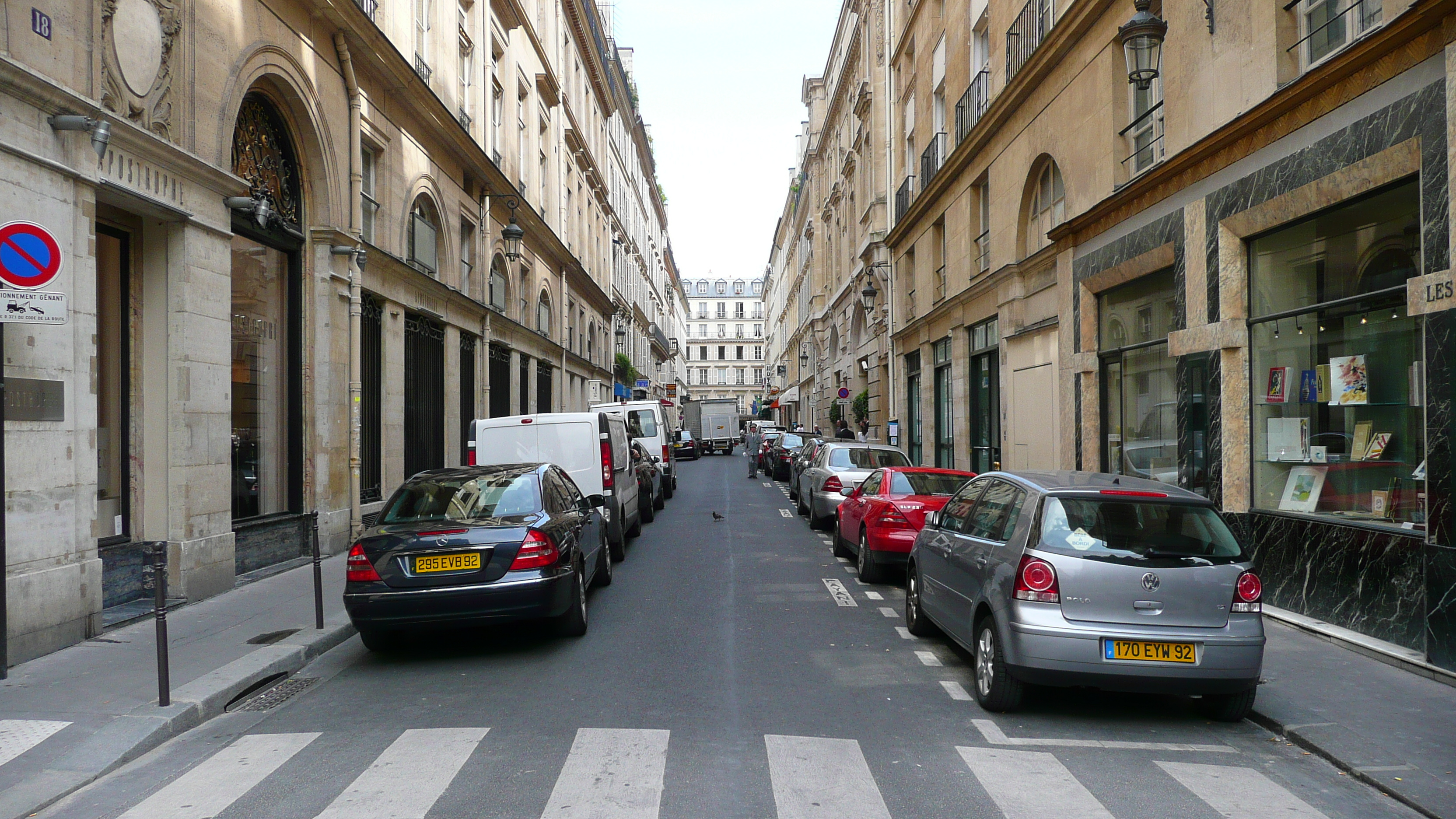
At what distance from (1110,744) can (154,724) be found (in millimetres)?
5519

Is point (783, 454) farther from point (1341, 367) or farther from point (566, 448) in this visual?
point (1341, 367)

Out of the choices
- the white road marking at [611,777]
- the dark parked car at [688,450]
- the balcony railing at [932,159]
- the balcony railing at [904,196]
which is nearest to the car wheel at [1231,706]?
the white road marking at [611,777]

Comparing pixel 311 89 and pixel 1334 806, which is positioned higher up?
pixel 311 89

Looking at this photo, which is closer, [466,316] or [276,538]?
[276,538]

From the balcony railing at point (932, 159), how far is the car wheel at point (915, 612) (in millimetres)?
15339

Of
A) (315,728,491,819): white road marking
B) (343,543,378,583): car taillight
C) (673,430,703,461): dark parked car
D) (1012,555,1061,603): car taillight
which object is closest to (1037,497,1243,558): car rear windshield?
(1012,555,1061,603): car taillight

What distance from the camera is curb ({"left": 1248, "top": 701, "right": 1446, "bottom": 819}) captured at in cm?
434

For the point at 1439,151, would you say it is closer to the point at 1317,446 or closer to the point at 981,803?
the point at 1317,446

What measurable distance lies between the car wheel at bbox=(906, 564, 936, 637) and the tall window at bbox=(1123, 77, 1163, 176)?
6.63 metres

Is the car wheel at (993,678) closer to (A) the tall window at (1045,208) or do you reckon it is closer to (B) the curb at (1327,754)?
(B) the curb at (1327,754)

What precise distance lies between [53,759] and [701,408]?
150 feet

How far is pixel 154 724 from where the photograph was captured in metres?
5.33

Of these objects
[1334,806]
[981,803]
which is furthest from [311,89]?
[1334,806]

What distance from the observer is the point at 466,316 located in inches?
771
